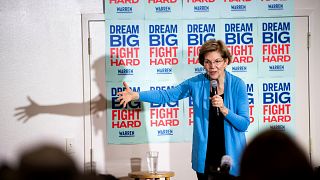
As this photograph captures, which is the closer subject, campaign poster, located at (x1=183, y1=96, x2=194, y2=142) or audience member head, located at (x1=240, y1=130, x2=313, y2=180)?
audience member head, located at (x1=240, y1=130, x2=313, y2=180)

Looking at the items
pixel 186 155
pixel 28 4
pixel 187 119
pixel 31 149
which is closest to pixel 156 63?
pixel 187 119

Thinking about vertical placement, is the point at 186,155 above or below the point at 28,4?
below

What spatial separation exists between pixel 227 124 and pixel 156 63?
118 cm

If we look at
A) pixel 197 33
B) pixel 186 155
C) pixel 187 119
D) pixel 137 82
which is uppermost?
pixel 197 33

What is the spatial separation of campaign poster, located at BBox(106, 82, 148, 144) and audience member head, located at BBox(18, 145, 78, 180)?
4.19 metres

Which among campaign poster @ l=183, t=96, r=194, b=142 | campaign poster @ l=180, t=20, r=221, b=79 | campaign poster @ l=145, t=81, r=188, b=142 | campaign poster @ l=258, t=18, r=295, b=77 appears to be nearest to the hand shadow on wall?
campaign poster @ l=145, t=81, r=188, b=142

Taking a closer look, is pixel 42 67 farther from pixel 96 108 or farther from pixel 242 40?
pixel 242 40

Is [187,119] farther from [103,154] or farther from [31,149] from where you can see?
[31,149]

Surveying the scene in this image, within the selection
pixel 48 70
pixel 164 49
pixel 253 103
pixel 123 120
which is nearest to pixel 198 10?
pixel 164 49

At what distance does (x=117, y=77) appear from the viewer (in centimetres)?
523

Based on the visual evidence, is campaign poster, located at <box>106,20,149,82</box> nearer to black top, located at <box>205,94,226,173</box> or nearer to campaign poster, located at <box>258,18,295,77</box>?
black top, located at <box>205,94,226,173</box>

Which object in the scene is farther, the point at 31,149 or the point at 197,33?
the point at 197,33

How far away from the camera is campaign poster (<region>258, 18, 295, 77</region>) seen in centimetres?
528

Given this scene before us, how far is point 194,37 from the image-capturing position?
17.2 ft
